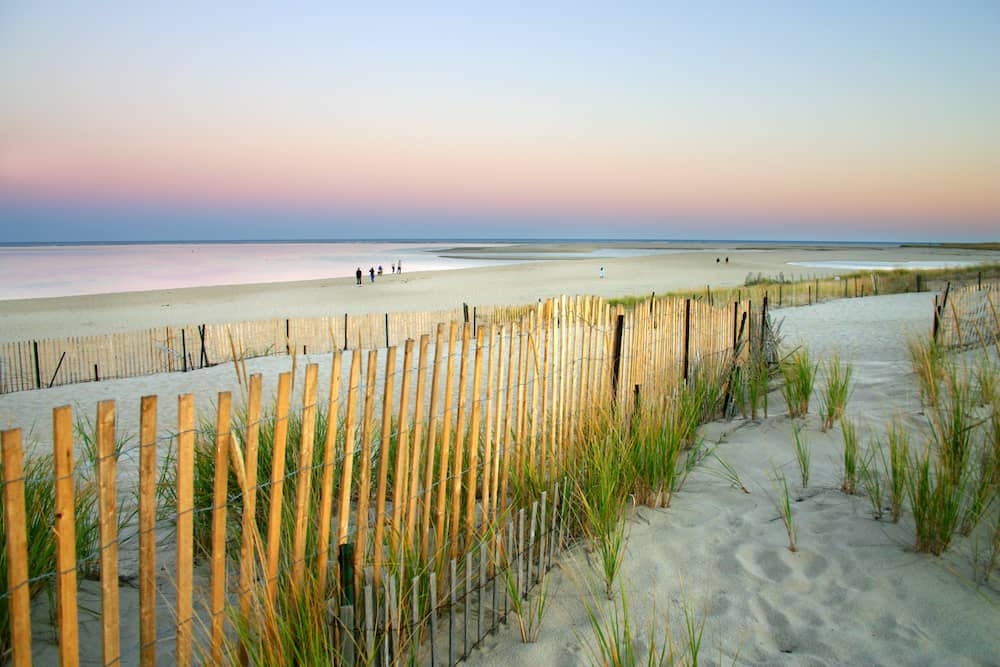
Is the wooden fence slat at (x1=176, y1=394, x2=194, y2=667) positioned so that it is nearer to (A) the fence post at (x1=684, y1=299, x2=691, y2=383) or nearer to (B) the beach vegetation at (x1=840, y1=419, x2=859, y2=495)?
(B) the beach vegetation at (x1=840, y1=419, x2=859, y2=495)

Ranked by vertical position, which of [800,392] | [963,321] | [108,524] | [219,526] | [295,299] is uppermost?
[963,321]

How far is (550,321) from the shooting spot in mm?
3635

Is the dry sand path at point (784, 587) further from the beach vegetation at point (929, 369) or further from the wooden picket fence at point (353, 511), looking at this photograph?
the beach vegetation at point (929, 369)

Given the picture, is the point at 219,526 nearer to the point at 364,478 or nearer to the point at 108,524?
the point at 108,524

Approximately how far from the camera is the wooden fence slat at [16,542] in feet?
4.75

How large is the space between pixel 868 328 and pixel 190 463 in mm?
12750

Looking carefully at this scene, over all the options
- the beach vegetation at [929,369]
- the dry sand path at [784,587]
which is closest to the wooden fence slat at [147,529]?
the dry sand path at [784,587]

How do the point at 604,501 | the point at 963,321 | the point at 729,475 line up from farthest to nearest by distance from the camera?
the point at 963,321
the point at 729,475
the point at 604,501

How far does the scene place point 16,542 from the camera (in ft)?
4.84

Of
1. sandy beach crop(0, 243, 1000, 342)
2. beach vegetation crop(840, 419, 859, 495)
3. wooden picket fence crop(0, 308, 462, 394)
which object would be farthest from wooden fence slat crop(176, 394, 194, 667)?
sandy beach crop(0, 243, 1000, 342)

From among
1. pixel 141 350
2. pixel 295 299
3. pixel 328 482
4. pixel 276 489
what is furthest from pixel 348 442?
pixel 295 299

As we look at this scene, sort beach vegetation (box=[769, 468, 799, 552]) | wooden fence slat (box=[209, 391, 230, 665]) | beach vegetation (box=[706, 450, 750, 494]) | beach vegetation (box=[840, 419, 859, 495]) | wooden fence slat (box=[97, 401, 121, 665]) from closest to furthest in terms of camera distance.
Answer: wooden fence slat (box=[97, 401, 121, 665])
wooden fence slat (box=[209, 391, 230, 665])
beach vegetation (box=[769, 468, 799, 552])
beach vegetation (box=[840, 419, 859, 495])
beach vegetation (box=[706, 450, 750, 494])

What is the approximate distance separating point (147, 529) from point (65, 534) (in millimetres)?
250

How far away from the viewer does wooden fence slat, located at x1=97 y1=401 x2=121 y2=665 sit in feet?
5.21
